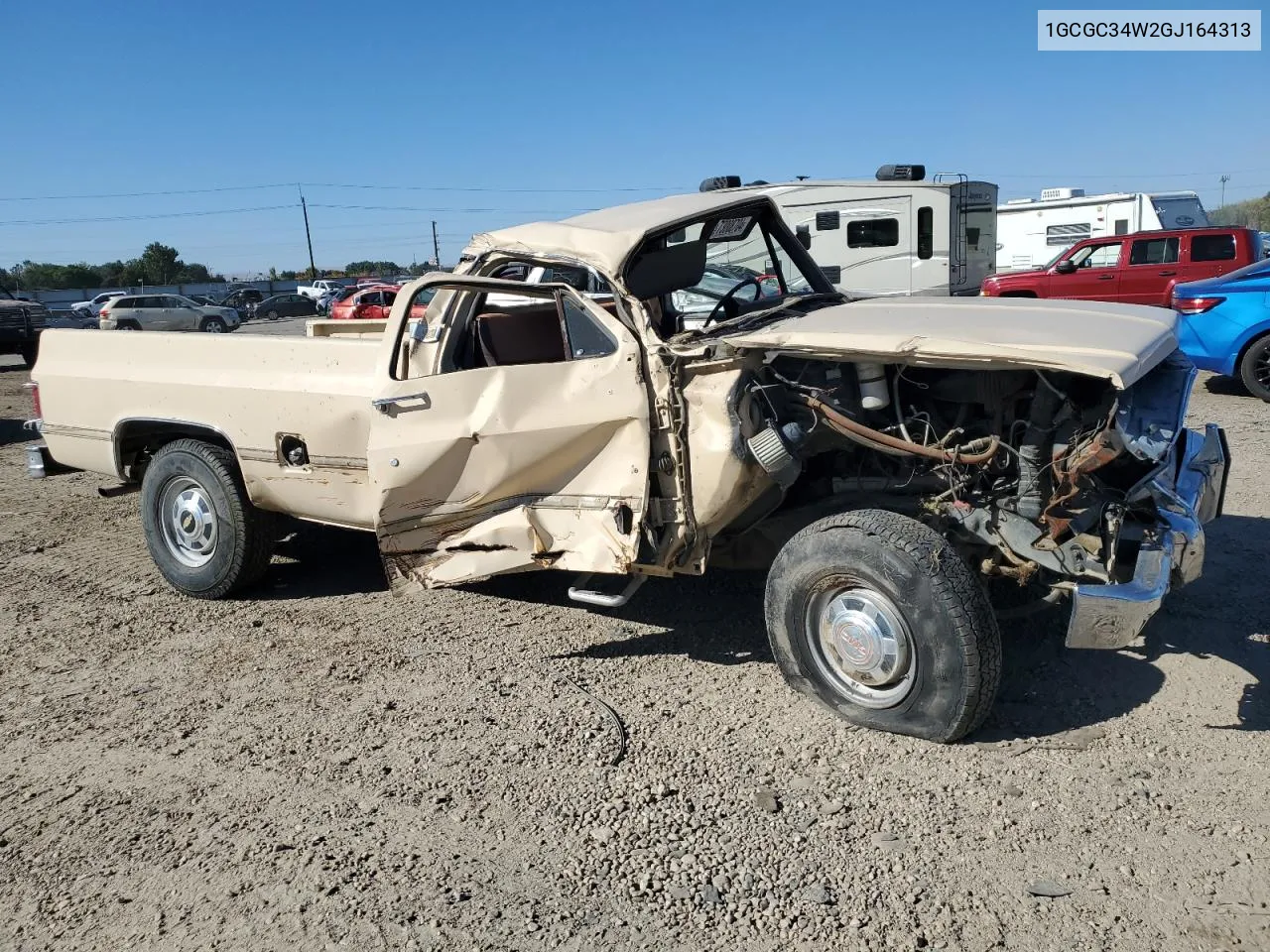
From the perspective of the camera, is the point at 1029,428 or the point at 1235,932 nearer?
the point at 1235,932

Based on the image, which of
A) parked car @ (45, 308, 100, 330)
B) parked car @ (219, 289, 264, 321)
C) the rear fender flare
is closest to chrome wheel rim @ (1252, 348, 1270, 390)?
the rear fender flare

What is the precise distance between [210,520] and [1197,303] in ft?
30.8

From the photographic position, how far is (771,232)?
17.7ft

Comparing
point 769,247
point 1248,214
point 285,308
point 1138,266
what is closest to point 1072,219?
point 1138,266

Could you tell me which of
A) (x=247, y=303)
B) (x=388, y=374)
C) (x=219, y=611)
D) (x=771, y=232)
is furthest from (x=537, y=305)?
(x=247, y=303)

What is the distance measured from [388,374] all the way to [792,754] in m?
2.37

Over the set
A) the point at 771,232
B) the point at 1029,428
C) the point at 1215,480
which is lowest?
the point at 1215,480

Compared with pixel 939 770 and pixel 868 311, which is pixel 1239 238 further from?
pixel 939 770

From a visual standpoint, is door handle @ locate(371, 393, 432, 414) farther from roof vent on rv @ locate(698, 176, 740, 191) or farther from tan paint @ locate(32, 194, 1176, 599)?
roof vent on rv @ locate(698, 176, 740, 191)

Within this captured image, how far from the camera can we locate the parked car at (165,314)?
1238 inches

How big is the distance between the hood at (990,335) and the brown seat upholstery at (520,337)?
3.71ft

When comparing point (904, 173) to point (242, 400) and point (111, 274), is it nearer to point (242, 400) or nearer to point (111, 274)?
point (242, 400)

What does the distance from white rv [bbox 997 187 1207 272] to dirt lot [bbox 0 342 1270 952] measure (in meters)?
21.0

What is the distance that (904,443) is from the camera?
3.70 meters
